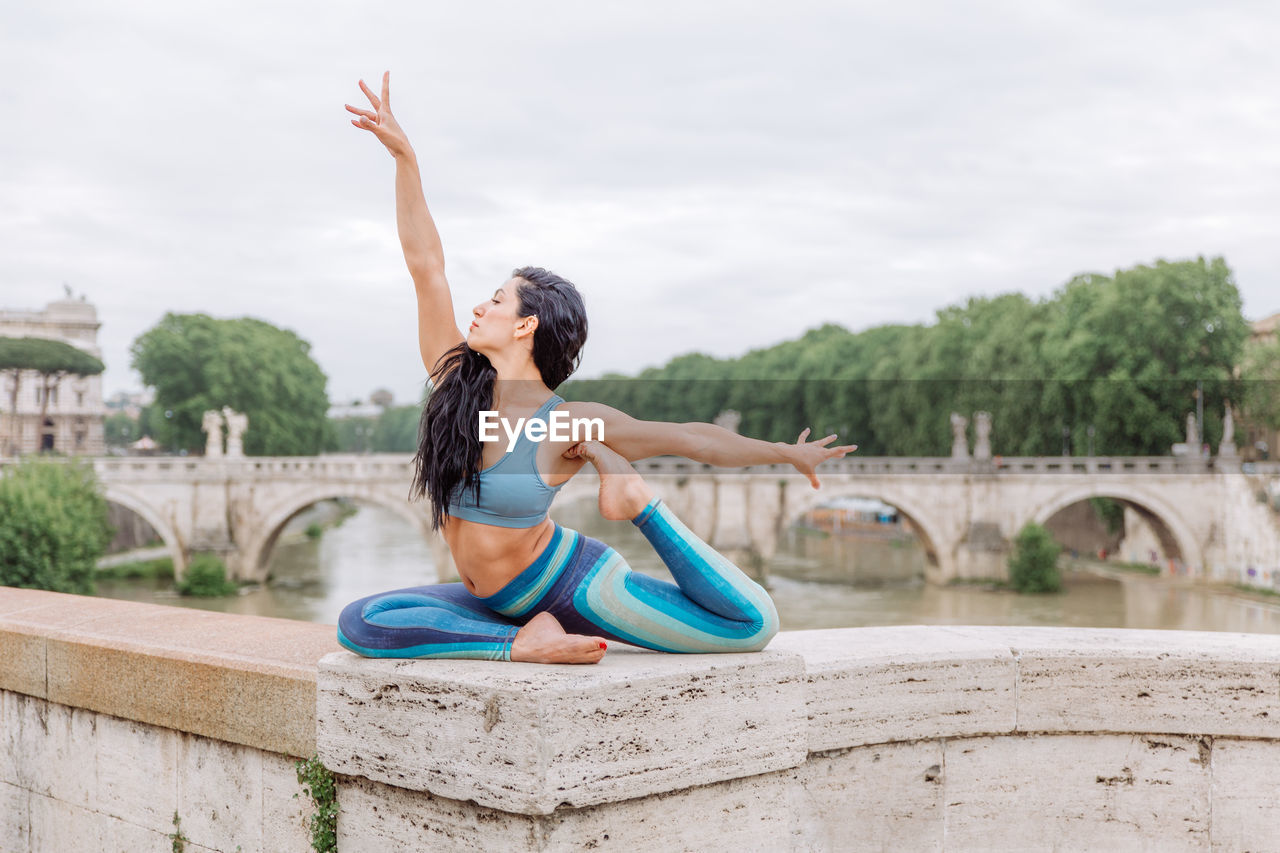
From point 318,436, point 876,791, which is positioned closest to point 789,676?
point 876,791

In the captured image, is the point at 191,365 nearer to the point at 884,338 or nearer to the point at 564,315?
the point at 884,338

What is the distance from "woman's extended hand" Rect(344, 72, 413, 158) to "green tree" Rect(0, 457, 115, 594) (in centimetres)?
2250

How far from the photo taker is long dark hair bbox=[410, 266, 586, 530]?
2676 mm

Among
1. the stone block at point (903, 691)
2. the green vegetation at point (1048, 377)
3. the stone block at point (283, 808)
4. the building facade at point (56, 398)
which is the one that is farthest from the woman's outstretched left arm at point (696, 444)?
the building facade at point (56, 398)

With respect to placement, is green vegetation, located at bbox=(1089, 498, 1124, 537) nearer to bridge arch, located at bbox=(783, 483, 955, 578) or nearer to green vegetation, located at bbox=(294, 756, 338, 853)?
bridge arch, located at bbox=(783, 483, 955, 578)

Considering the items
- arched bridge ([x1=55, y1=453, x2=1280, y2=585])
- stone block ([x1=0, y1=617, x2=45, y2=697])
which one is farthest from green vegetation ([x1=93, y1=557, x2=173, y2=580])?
stone block ([x1=0, y1=617, x2=45, y2=697])

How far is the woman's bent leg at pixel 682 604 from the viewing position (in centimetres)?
270

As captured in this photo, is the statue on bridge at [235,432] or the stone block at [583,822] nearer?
the stone block at [583,822]

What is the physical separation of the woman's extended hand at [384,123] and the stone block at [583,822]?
162cm

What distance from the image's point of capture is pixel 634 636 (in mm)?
2748

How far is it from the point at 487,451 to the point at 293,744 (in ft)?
3.20

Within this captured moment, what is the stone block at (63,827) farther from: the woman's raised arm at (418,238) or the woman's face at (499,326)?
the woman's face at (499,326)

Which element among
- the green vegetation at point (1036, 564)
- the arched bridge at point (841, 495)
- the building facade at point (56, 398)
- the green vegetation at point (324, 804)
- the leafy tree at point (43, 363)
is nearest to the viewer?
the green vegetation at point (324, 804)
